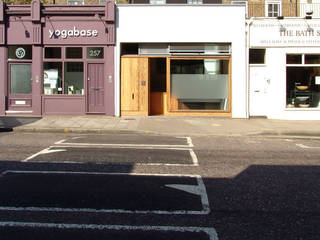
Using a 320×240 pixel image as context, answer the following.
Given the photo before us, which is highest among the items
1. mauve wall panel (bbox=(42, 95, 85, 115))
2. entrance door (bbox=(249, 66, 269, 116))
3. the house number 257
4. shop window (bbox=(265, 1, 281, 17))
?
shop window (bbox=(265, 1, 281, 17))

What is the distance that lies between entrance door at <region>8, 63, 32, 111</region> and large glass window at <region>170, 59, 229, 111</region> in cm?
678

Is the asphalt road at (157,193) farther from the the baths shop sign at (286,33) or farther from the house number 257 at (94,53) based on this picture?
the the baths shop sign at (286,33)

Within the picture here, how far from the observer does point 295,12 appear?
20.9 meters

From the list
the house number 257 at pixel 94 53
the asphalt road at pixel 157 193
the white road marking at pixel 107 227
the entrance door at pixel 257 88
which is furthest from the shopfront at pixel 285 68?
the white road marking at pixel 107 227

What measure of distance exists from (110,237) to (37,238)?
75 centimetres

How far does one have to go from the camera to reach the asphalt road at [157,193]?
3.99 m

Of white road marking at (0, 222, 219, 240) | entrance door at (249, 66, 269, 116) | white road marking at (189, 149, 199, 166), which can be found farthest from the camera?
entrance door at (249, 66, 269, 116)

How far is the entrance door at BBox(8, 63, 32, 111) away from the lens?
16891 millimetres

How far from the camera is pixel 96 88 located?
16859 millimetres

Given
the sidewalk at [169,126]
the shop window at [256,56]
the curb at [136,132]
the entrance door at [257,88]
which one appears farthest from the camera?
the shop window at [256,56]

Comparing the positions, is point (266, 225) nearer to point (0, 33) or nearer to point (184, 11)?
point (184, 11)

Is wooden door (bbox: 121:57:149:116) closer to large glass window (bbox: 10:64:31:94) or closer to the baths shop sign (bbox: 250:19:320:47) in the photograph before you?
large glass window (bbox: 10:64:31:94)

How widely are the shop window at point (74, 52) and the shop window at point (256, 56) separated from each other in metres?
8.08

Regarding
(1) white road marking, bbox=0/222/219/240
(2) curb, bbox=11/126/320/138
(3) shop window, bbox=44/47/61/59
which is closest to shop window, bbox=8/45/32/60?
(3) shop window, bbox=44/47/61/59
